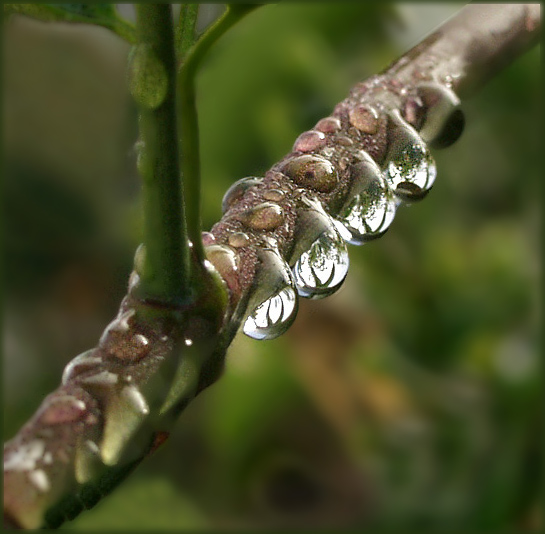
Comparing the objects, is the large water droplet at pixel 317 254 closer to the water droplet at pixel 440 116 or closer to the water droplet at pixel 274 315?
the water droplet at pixel 274 315

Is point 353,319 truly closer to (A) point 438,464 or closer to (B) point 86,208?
(A) point 438,464

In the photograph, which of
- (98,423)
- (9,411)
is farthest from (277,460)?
(98,423)

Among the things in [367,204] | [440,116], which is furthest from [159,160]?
[440,116]

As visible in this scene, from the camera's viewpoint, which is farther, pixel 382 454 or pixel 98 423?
Result: pixel 382 454

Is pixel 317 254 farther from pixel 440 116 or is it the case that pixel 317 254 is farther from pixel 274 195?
pixel 440 116

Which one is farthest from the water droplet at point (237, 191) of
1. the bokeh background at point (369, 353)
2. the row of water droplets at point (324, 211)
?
the bokeh background at point (369, 353)
